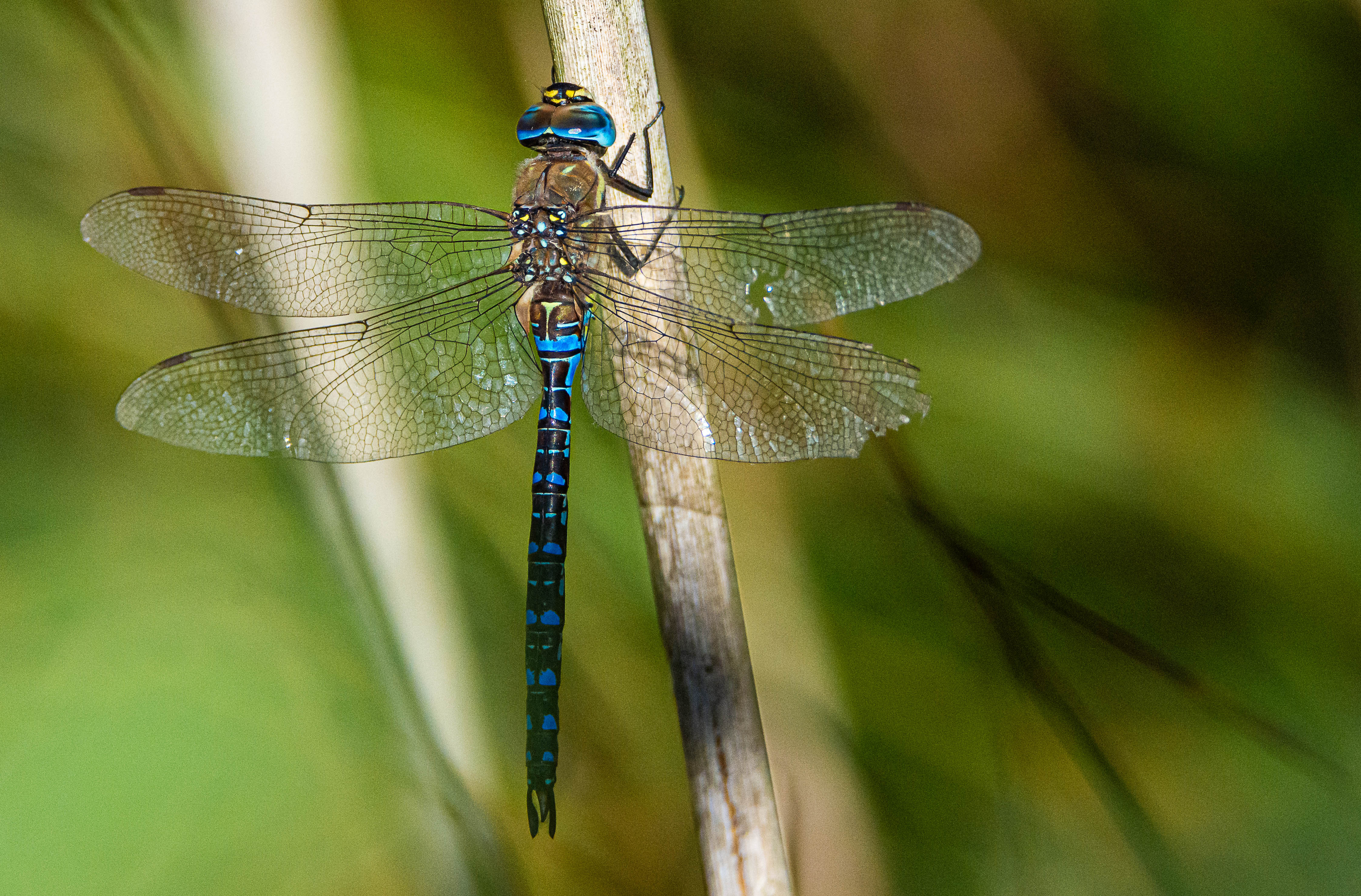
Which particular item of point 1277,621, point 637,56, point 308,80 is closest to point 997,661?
point 1277,621

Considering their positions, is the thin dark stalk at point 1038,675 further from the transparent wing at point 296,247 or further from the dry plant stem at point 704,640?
the transparent wing at point 296,247

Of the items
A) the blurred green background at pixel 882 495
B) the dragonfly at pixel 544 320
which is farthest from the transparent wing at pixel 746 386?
the blurred green background at pixel 882 495

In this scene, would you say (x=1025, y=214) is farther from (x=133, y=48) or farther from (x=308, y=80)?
(x=133, y=48)

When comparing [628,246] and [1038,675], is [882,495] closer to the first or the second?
[1038,675]

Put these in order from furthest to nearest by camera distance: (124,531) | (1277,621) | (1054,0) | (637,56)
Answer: (1054,0), (1277,621), (124,531), (637,56)

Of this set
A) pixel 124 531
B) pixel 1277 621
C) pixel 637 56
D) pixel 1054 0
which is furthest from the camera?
pixel 1054 0

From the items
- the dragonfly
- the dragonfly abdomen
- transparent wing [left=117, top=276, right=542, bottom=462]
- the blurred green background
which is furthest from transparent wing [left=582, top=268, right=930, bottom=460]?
the blurred green background

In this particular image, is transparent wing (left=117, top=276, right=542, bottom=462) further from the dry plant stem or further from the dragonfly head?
→ the dry plant stem
